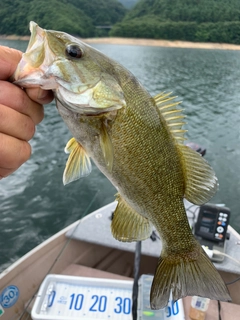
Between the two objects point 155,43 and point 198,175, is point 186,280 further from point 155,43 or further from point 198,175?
point 155,43

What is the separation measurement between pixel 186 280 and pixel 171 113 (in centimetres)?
85

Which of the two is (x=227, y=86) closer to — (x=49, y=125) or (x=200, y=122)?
(x=200, y=122)

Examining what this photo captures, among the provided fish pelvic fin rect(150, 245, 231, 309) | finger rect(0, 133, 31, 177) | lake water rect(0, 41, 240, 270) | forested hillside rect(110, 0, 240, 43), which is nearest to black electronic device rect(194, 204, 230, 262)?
fish pelvic fin rect(150, 245, 231, 309)

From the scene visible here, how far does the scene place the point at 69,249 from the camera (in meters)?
3.74

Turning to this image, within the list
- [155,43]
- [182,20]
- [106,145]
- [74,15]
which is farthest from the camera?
[155,43]

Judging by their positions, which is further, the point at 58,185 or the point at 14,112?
the point at 58,185

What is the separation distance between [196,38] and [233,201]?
4958cm

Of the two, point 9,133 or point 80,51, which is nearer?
point 9,133

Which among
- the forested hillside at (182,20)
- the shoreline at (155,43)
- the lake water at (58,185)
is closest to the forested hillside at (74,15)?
the shoreline at (155,43)

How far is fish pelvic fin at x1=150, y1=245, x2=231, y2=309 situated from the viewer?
55.0 inches

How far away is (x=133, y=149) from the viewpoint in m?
1.43

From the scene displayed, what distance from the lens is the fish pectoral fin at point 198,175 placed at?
1.54 meters

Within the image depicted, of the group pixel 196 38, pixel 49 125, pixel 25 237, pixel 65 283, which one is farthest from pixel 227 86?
pixel 196 38

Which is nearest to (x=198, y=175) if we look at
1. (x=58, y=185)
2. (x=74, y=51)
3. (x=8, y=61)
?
(x=74, y=51)
